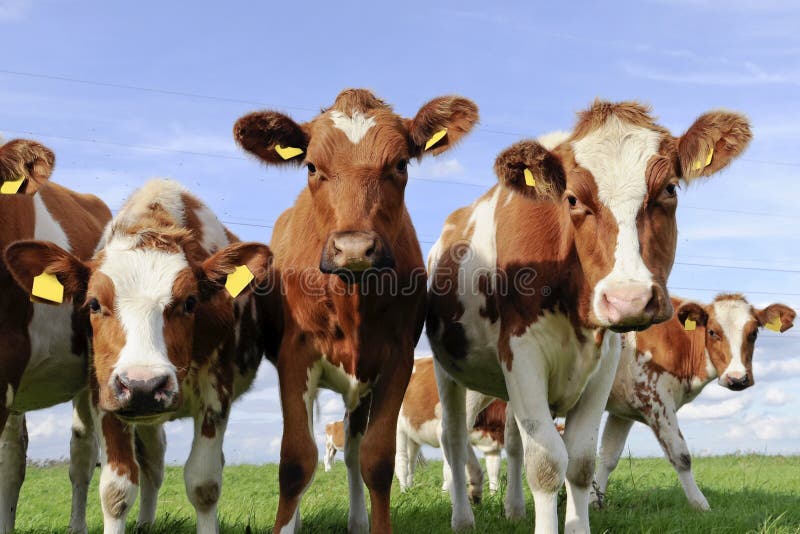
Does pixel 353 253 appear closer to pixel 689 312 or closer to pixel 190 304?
pixel 190 304

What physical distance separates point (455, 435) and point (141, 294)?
11.5 feet

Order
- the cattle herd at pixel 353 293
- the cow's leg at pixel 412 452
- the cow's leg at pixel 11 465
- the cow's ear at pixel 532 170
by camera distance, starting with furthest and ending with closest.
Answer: the cow's leg at pixel 412 452
the cow's leg at pixel 11 465
the cow's ear at pixel 532 170
the cattle herd at pixel 353 293

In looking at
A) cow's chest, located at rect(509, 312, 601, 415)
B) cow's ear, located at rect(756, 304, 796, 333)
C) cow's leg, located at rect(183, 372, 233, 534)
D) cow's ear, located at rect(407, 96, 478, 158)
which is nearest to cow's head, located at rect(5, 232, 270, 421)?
cow's leg, located at rect(183, 372, 233, 534)

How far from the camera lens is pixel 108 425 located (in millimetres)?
5891

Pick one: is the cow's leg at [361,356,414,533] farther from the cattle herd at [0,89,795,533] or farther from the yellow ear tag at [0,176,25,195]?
the yellow ear tag at [0,176,25,195]

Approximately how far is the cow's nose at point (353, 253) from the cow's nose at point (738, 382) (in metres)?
7.31

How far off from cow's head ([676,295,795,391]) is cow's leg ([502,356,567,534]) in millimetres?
5506

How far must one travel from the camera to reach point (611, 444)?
35.9ft

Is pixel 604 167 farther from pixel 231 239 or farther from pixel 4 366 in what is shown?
pixel 4 366

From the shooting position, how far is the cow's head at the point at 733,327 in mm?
11133

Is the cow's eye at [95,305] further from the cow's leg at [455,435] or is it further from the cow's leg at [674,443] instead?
the cow's leg at [674,443]

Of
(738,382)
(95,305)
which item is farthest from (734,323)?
(95,305)

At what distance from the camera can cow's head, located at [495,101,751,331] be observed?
504 cm

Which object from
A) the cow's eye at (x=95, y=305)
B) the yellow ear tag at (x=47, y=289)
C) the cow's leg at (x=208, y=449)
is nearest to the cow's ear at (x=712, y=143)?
the cow's leg at (x=208, y=449)
